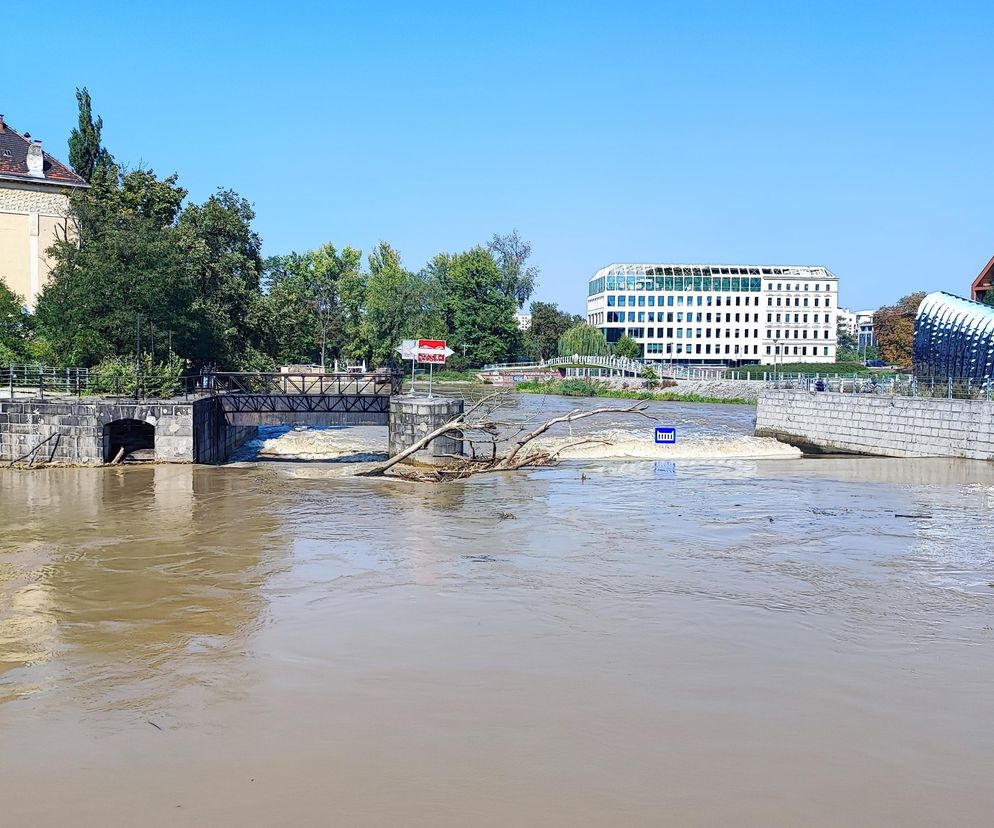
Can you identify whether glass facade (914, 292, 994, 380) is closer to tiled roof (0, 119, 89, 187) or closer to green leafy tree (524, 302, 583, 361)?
tiled roof (0, 119, 89, 187)

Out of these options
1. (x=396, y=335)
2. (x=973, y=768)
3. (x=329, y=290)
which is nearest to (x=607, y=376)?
(x=396, y=335)

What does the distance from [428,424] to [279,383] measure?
44.0 feet

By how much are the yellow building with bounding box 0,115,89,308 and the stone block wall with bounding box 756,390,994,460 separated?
37372mm

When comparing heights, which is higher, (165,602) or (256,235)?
(256,235)

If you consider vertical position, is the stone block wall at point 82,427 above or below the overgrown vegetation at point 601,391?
below

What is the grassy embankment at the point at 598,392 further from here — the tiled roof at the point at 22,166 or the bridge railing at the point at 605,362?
the tiled roof at the point at 22,166

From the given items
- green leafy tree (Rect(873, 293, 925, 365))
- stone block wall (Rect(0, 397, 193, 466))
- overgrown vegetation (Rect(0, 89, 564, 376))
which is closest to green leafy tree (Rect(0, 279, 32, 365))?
overgrown vegetation (Rect(0, 89, 564, 376))

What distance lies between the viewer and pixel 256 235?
1950 inches

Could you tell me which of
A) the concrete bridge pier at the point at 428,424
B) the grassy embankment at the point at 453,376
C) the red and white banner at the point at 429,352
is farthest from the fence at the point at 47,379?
the grassy embankment at the point at 453,376

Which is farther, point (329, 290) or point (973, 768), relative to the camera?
point (329, 290)

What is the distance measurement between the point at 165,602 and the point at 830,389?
38.8m

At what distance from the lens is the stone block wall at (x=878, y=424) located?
1303 inches

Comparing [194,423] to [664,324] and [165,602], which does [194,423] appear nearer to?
[165,602]

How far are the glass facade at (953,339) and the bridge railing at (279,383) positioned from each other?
2256cm
